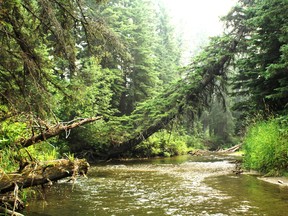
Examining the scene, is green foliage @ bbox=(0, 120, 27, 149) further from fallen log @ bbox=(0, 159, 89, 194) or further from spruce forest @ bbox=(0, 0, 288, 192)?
fallen log @ bbox=(0, 159, 89, 194)

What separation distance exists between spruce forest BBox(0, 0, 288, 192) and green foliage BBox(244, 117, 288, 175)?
0.03 metres

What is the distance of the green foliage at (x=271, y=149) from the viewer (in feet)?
27.8

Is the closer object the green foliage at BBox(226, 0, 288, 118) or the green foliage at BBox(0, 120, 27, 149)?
the green foliage at BBox(0, 120, 27, 149)

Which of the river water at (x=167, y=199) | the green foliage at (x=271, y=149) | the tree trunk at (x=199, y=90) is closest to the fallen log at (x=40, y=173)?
the river water at (x=167, y=199)

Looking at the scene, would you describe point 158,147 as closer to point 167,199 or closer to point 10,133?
point 167,199

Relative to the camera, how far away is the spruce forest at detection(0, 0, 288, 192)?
20.3ft

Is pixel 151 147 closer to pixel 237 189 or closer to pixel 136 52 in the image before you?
pixel 136 52

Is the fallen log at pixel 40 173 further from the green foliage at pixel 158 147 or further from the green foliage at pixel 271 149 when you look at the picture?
the green foliage at pixel 158 147

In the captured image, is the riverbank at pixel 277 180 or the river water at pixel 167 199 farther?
the riverbank at pixel 277 180

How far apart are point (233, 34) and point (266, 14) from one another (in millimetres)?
7469

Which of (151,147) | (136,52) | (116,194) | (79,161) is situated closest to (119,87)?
(136,52)

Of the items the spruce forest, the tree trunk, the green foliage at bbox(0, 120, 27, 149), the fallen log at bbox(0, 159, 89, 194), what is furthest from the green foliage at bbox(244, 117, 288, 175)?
the tree trunk

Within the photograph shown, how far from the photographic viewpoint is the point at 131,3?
3275 cm

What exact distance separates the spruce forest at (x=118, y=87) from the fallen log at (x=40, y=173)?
0.19m
